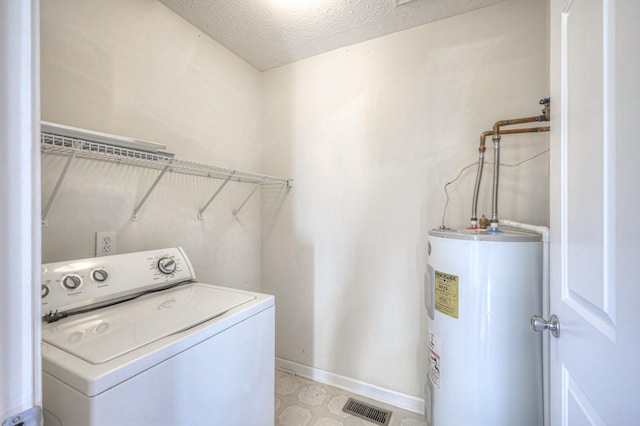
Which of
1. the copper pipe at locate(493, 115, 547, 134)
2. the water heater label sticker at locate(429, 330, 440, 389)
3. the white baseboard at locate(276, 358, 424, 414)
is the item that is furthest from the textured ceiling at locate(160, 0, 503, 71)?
the white baseboard at locate(276, 358, 424, 414)

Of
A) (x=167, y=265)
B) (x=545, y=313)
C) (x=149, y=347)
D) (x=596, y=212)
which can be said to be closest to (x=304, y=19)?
(x=167, y=265)

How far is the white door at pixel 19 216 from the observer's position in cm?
37

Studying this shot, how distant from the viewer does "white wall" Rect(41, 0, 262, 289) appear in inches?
47.6

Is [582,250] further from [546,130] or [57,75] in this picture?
[57,75]

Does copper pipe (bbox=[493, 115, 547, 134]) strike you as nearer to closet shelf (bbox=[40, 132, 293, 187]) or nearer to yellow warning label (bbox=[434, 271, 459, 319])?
yellow warning label (bbox=[434, 271, 459, 319])

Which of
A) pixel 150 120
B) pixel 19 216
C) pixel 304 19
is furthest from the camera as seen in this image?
pixel 304 19

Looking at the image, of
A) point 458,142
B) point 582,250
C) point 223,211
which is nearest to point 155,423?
point 582,250

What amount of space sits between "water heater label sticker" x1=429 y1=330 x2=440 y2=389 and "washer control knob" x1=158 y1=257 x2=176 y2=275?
141 cm

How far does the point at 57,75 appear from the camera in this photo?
3.89 feet

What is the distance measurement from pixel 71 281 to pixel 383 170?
1.77 meters

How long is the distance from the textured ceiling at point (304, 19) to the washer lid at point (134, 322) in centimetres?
171

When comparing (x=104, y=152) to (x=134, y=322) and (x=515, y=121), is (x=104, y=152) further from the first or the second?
(x=515, y=121)

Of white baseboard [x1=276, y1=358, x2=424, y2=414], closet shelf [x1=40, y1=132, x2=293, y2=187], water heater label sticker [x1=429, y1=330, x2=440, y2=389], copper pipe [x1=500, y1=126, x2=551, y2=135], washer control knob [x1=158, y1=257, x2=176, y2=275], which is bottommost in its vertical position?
white baseboard [x1=276, y1=358, x2=424, y2=414]

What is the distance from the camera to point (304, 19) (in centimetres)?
174
